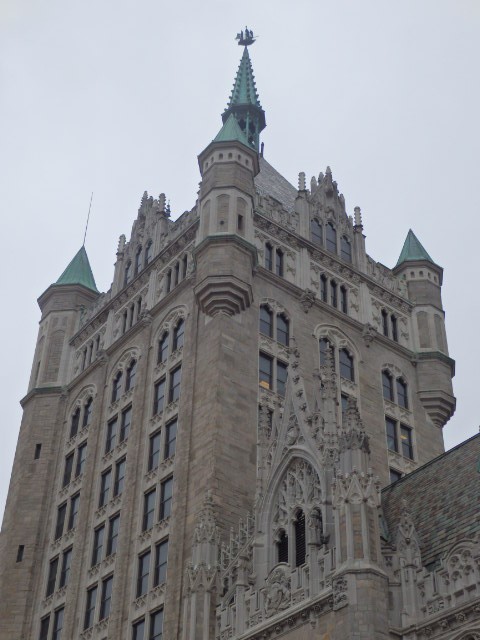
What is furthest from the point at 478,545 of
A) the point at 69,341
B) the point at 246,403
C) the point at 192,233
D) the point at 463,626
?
the point at 69,341

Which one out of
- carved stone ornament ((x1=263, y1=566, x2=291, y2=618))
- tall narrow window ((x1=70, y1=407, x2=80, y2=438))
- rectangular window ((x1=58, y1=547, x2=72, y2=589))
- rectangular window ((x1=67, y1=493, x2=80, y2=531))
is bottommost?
carved stone ornament ((x1=263, y1=566, x2=291, y2=618))

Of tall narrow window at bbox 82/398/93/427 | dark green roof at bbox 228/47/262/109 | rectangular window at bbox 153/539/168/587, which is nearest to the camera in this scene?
rectangular window at bbox 153/539/168/587

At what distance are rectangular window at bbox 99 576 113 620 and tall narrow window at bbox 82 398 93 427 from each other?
1241 centimetres

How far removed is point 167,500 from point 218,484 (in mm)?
4953

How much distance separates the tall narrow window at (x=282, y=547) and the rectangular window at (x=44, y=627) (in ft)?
69.3

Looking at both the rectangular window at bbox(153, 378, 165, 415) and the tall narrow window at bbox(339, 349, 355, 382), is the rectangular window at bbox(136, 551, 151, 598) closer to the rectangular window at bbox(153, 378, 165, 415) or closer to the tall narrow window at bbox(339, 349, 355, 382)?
the rectangular window at bbox(153, 378, 165, 415)

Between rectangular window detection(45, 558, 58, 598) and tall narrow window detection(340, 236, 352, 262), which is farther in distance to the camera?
tall narrow window detection(340, 236, 352, 262)

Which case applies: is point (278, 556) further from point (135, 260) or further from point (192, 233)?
point (135, 260)

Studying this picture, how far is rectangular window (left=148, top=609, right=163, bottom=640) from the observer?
149ft

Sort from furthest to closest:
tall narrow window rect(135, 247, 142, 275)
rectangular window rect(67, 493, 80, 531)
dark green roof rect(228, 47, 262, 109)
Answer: dark green roof rect(228, 47, 262, 109), tall narrow window rect(135, 247, 142, 275), rectangular window rect(67, 493, 80, 531)

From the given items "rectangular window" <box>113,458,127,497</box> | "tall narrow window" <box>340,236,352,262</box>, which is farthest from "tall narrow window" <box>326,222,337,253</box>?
"rectangular window" <box>113,458,127,497</box>

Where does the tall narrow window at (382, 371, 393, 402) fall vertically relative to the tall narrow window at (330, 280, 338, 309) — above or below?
below

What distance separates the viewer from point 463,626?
30859 millimetres

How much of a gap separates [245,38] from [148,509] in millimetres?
51714
